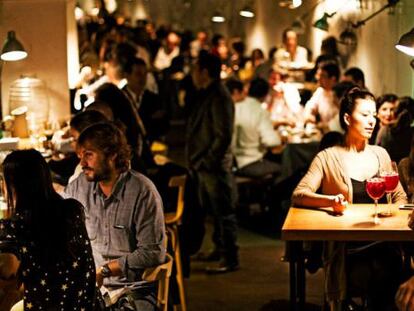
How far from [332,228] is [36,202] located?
1.45m

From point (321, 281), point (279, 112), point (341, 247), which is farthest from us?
point (279, 112)

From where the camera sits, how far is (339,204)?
470cm

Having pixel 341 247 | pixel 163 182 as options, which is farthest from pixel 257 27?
pixel 341 247

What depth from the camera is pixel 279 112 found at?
9.83 meters

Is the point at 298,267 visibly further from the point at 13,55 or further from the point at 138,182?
the point at 13,55

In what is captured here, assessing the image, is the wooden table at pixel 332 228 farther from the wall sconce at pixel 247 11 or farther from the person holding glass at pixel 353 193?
the wall sconce at pixel 247 11

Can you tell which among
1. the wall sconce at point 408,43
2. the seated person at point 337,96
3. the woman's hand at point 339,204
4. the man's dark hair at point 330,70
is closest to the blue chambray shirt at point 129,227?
the woman's hand at point 339,204

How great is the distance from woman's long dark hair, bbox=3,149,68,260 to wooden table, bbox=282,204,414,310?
1182 mm

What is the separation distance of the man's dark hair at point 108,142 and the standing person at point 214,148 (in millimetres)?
2838

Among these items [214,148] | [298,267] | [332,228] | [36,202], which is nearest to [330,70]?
[214,148]

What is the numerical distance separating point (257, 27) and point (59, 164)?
8624mm

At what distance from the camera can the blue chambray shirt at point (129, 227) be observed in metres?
4.39

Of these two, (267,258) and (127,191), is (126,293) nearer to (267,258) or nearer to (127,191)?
(127,191)

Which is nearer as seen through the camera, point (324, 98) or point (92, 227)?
point (92, 227)
